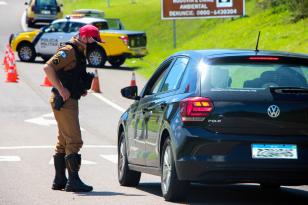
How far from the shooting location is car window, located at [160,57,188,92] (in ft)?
36.7

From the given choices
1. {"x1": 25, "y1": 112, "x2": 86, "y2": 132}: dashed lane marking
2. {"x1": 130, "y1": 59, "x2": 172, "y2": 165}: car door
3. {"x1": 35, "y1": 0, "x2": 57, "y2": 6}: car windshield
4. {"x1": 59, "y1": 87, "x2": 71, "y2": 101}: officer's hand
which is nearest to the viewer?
{"x1": 59, "y1": 87, "x2": 71, "y2": 101}: officer's hand

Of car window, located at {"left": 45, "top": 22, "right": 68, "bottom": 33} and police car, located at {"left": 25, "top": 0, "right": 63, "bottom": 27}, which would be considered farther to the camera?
police car, located at {"left": 25, "top": 0, "right": 63, "bottom": 27}

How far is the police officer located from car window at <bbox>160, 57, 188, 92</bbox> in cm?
93

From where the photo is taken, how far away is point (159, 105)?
37.1 feet

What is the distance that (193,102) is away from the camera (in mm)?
10305

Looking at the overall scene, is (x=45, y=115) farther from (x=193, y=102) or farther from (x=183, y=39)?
(x=183, y=39)

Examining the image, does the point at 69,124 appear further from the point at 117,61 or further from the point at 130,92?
the point at 117,61

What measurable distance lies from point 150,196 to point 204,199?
2.15ft

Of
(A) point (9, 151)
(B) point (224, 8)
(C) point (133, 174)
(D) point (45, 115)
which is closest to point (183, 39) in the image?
(B) point (224, 8)

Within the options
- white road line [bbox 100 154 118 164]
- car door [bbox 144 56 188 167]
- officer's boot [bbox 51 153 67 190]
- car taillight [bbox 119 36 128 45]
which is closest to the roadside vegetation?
car taillight [bbox 119 36 128 45]

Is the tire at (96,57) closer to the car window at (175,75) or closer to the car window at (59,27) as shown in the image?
the car window at (59,27)

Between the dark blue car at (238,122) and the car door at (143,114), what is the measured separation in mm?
1066

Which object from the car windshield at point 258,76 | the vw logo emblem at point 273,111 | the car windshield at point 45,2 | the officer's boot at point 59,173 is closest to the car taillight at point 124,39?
the car windshield at point 45,2

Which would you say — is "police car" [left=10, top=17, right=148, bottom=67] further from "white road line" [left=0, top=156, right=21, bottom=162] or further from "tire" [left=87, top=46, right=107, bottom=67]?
"white road line" [left=0, top=156, right=21, bottom=162]
